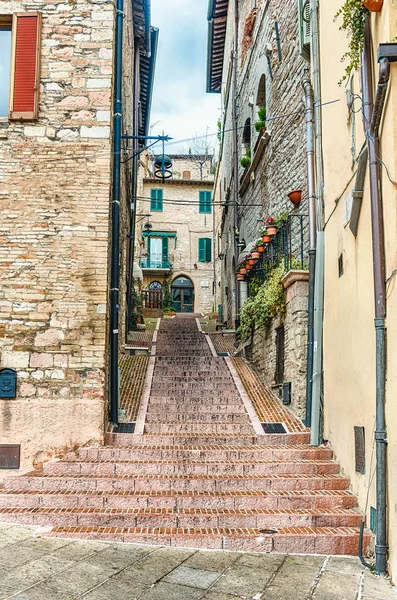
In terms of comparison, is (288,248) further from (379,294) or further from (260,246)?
(379,294)

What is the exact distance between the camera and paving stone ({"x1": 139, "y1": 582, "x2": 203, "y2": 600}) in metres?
3.74

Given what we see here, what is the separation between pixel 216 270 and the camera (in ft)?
99.7

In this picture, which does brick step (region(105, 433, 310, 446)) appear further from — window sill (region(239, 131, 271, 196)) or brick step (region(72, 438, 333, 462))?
window sill (region(239, 131, 271, 196))

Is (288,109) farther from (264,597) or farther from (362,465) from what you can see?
(264,597)

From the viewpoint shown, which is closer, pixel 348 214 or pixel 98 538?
pixel 98 538

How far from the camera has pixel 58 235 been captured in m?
7.20

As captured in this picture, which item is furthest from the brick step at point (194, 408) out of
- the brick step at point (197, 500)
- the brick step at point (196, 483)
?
the brick step at point (197, 500)

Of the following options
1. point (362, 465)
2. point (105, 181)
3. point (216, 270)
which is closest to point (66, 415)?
point (105, 181)

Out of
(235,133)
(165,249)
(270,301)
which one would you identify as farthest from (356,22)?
(165,249)

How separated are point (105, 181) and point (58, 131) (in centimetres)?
95

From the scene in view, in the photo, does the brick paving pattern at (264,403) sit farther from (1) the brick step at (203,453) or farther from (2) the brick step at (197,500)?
(2) the brick step at (197,500)

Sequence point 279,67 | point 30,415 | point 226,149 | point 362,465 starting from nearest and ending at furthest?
point 362,465
point 30,415
point 279,67
point 226,149

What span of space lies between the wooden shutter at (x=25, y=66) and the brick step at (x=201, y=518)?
5088 millimetres

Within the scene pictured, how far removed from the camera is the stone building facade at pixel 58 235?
6.84 m
